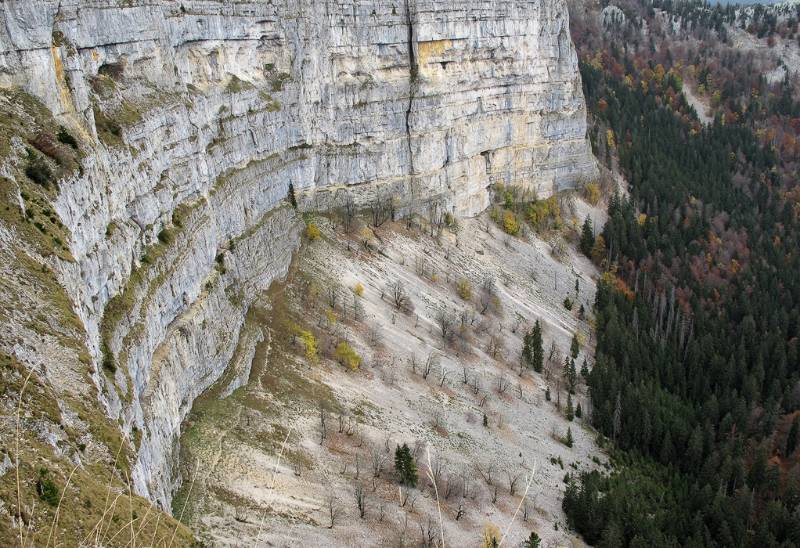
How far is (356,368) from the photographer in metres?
64.4

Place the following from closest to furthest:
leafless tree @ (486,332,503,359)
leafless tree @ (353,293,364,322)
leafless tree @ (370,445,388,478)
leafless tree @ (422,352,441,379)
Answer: leafless tree @ (370,445,388,478), leafless tree @ (422,352,441,379), leafless tree @ (353,293,364,322), leafless tree @ (486,332,503,359)

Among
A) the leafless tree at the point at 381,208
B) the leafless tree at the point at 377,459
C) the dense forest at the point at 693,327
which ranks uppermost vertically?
the leafless tree at the point at 381,208

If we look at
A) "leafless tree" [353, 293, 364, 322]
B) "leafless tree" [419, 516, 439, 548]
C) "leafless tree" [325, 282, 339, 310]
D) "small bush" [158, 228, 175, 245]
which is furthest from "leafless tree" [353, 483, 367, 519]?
"leafless tree" [325, 282, 339, 310]

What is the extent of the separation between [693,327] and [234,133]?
6625 centimetres

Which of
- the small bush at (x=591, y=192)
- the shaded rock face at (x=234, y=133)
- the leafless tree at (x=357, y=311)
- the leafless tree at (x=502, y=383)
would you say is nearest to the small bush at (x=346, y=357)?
the leafless tree at (x=357, y=311)

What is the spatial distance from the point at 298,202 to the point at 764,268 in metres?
76.2

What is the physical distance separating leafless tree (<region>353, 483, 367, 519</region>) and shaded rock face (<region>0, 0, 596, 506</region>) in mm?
12012

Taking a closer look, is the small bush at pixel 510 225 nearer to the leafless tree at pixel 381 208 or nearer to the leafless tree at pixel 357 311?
the leafless tree at pixel 381 208

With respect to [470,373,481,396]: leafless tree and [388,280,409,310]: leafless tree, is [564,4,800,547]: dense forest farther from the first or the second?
[388,280,409,310]: leafless tree

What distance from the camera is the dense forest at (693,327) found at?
62.6 metres

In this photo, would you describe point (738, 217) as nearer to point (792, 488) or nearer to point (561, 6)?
point (561, 6)

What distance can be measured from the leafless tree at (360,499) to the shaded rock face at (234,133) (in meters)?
12.0

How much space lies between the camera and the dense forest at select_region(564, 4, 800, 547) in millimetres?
62562

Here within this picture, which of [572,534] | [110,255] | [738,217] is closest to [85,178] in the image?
[110,255]
